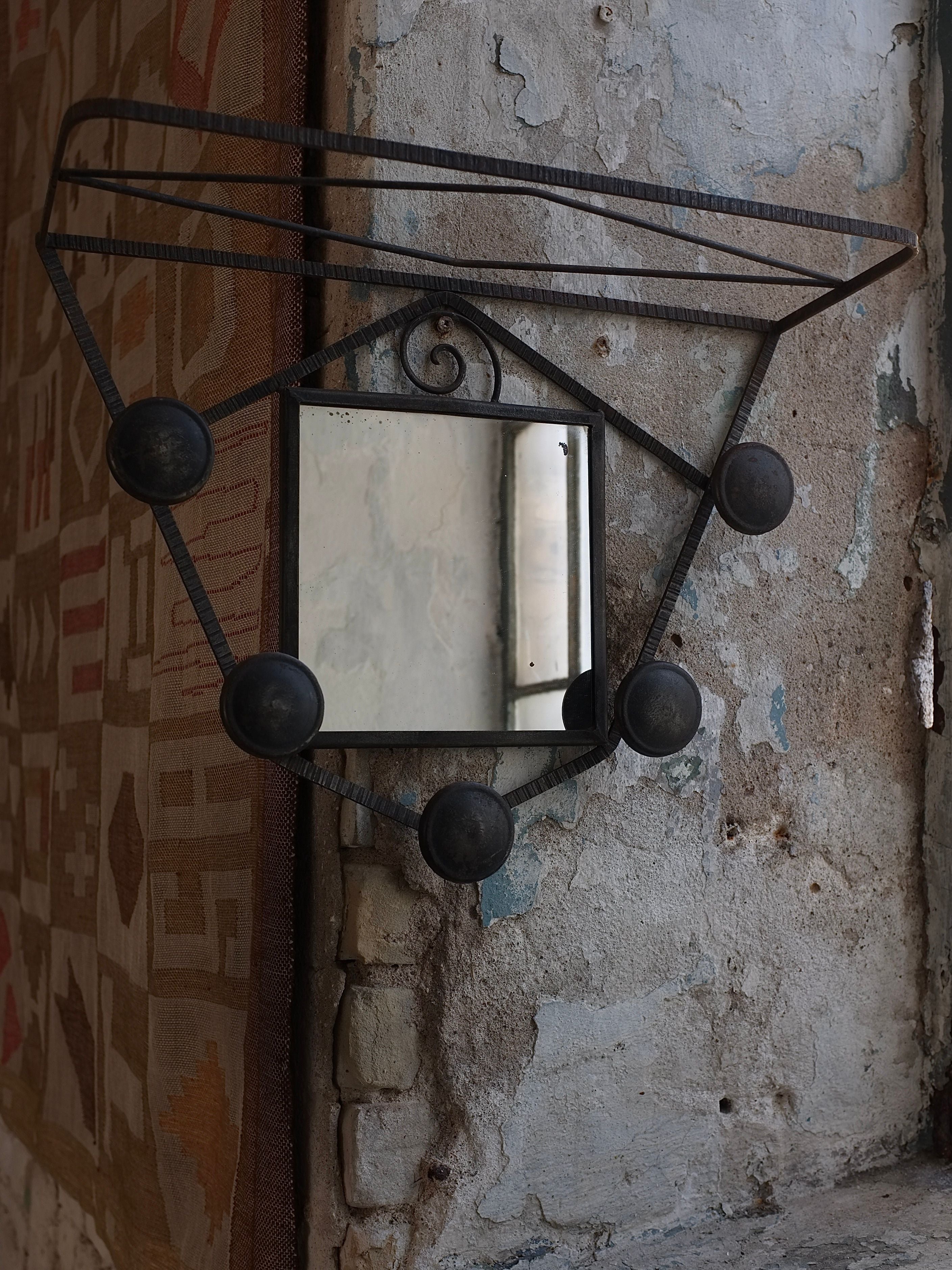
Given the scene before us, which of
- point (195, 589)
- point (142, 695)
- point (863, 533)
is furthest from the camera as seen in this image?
point (142, 695)

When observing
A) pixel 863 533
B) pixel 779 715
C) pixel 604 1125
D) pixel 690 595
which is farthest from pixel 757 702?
pixel 604 1125

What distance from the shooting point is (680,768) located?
1367 mm

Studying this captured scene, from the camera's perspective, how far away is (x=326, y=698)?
117 centimetres

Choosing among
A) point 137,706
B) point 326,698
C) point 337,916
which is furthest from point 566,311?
point 137,706

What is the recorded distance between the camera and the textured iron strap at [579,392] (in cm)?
126

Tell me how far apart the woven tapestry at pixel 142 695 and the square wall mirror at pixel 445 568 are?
0.43 ft

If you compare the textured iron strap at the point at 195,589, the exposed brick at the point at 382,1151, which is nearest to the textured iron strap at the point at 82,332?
the textured iron strap at the point at 195,589

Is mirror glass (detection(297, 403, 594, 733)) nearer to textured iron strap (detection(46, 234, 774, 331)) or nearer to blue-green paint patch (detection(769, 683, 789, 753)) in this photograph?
textured iron strap (detection(46, 234, 774, 331))

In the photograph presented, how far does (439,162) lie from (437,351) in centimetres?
23

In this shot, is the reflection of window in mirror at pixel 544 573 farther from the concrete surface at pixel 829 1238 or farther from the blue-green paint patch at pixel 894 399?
the concrete surface at pixel 829 1238

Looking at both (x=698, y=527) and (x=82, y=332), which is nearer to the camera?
(x=82, y=332)

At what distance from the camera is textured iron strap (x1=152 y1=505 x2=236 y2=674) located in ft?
3.77

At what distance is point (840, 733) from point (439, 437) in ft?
1.95

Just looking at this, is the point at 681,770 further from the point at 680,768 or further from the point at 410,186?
the point at 410,186
